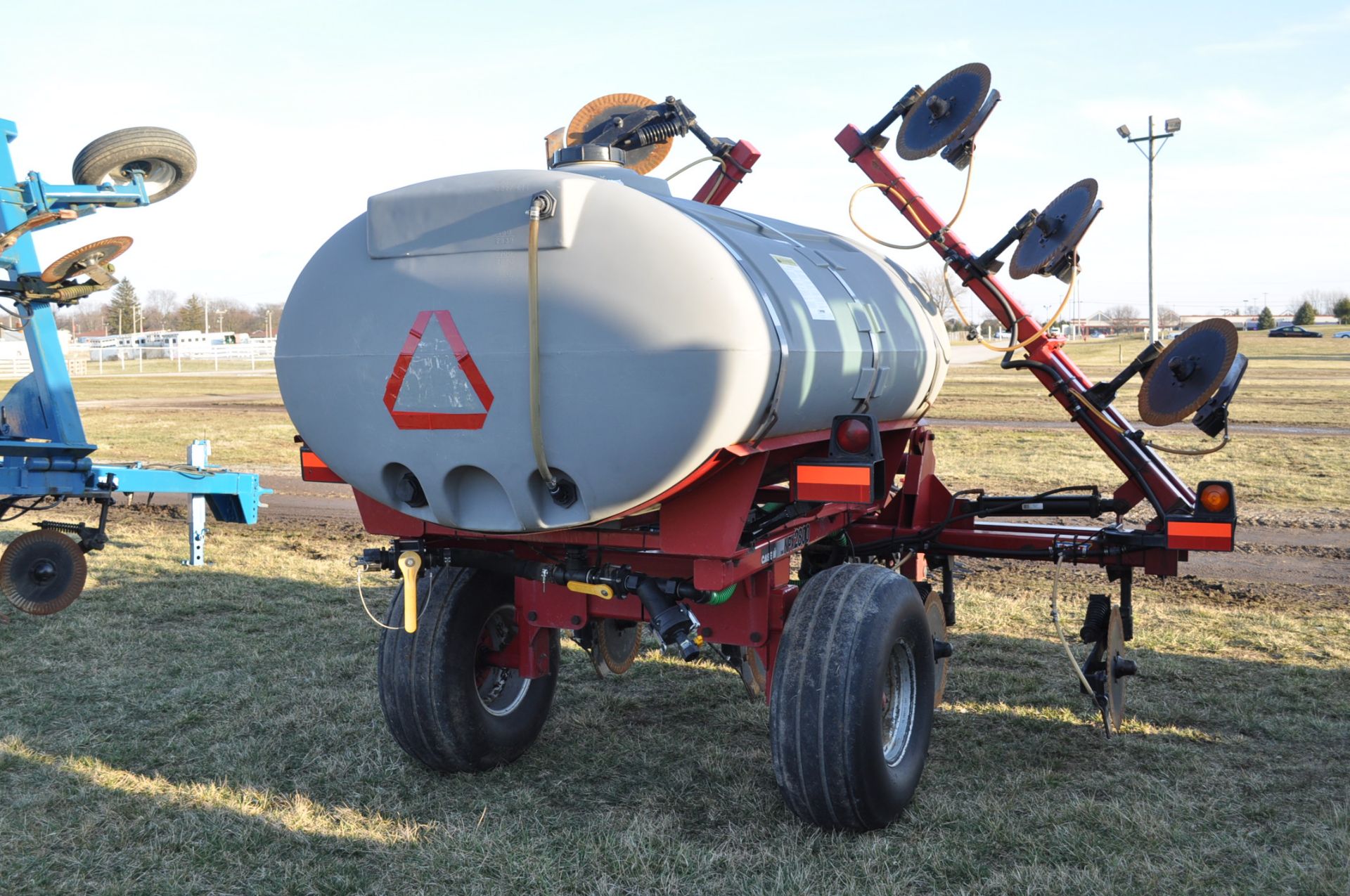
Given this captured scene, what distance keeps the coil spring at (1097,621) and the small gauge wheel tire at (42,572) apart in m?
6.02

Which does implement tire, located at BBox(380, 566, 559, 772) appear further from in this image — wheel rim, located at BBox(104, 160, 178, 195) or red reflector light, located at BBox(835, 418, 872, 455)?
wheel rim, located at BBox(104, 160, 178, 195)

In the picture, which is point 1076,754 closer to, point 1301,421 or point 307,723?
point 307,723

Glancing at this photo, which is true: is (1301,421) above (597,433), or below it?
below

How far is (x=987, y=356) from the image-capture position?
182 feet

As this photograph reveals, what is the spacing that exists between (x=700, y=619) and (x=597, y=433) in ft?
3.76

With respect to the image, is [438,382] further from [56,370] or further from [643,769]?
[56,370]

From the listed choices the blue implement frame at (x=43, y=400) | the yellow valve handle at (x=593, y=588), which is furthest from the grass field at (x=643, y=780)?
the blue implement frame at (x=43, y=400)

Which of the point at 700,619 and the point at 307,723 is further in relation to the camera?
the point at 307,723

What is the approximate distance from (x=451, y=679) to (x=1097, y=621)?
3.00 metres

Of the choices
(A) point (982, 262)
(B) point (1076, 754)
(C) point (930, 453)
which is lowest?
(B) point (1076, 754)

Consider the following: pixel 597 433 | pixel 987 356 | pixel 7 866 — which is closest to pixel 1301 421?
pixel 597 433

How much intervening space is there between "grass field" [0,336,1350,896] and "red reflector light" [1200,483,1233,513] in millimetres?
1061

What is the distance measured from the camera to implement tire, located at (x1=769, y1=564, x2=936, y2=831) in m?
3.73

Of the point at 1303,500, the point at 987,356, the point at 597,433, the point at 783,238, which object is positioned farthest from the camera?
the point at 987,356
